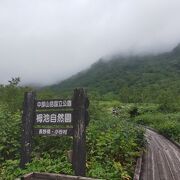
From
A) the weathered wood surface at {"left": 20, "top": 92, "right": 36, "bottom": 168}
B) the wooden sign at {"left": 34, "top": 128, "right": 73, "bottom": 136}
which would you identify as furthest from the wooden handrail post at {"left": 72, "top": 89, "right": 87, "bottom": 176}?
the weathered wood surface at {"left": 20, "top": 92, "right": 36, "bottom": 168}

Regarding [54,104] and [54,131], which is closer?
[54,131]

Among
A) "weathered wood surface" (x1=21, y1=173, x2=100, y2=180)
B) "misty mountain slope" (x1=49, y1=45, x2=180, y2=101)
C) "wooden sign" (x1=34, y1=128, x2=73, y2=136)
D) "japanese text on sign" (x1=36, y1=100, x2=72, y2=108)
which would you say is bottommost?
"weathered wood surface" (x1=21, y1=173, x2=100, y2=180)

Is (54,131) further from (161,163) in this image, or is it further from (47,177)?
(161,163)

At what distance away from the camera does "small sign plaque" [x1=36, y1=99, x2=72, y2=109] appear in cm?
1145

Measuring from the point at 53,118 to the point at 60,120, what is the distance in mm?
255

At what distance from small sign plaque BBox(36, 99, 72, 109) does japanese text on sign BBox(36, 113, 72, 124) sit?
23cm

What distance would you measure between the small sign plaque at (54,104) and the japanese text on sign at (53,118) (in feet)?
0.77

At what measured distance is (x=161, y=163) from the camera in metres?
15.0

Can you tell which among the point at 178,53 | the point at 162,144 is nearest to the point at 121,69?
the point at 178,53

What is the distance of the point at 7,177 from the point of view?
11227mm

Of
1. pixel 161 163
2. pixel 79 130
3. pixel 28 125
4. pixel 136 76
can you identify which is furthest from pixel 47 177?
pixel 136 76

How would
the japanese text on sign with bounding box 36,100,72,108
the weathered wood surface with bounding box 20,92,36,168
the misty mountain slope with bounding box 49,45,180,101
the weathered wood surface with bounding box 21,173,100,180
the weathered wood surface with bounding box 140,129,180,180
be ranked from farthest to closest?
the misty mountain slope with bounding box 49,45,180,101
the weathered wood surface with bounding box 140,129,180,180
the weathered wood surface with bounding box 20,92,36,168
the japanese text on sign with bounding box 36,100,72,108
the weathered wood surface with bounding box 21,173,100,180

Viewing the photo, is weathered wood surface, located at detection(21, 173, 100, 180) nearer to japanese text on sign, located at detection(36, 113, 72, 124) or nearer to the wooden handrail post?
the wooden handrail post

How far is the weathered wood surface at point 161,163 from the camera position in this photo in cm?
1264
